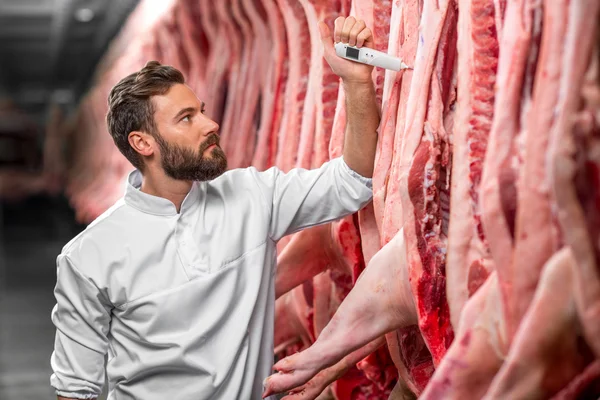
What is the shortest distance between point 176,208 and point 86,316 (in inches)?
15.8

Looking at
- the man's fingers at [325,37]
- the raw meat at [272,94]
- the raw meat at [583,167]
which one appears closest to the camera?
the raw meat at [583,167]

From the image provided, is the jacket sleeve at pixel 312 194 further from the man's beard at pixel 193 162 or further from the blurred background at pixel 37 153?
the blurred background at pixel 37 153

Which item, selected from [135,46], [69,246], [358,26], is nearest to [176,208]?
[69,246]

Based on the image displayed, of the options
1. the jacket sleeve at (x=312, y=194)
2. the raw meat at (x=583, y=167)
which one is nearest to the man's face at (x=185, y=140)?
the jacket sleeve at (x=312, y=194)

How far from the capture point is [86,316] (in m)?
2.50

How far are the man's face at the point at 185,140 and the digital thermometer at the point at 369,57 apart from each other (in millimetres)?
430

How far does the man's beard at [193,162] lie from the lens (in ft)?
8.19

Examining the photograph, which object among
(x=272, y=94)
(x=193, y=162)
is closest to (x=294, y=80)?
(x=272, y=94)

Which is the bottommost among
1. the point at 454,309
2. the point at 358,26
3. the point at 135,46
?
the point at 454,309

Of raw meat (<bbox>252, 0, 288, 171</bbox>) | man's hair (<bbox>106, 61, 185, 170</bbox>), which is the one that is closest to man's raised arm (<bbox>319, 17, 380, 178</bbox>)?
man's hair (<bbox>106, 61, 185, 170</bbox>)

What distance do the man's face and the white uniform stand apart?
4.2 inches

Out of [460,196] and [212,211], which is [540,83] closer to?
[460,196]

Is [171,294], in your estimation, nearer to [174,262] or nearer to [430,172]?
[174,262]

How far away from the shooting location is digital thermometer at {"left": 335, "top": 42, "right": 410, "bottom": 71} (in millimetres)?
2324
